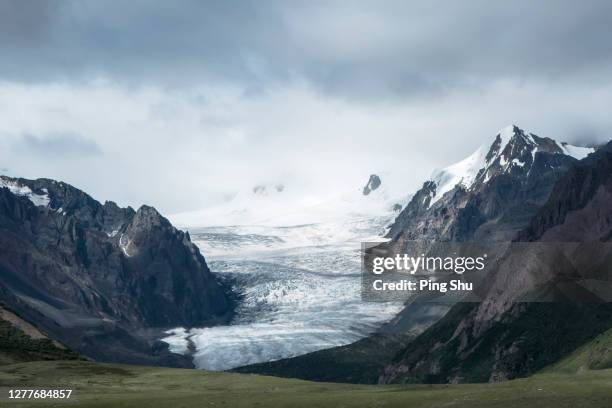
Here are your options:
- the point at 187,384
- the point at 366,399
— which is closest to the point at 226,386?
the point at 187,384

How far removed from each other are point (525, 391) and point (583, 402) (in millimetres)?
10095

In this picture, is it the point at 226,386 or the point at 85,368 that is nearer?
the point at 226,386

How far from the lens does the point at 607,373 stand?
410ft

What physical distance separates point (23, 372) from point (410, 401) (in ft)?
232

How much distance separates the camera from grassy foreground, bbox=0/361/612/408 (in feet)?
337

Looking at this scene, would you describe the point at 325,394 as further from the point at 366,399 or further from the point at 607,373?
the point at 607,373

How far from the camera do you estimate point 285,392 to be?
11975 cm

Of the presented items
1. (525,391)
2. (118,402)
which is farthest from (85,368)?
(525,391)

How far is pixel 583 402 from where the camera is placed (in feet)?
322

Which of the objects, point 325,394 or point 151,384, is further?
point 151,384

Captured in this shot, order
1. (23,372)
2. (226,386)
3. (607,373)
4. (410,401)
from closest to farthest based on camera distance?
(410,401) → (607,373) → (226,386) → (23,372)

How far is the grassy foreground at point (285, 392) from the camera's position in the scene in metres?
103

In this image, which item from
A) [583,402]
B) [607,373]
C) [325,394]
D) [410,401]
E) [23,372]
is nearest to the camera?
[583,402]

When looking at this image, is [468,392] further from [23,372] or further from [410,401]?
[23,372]
